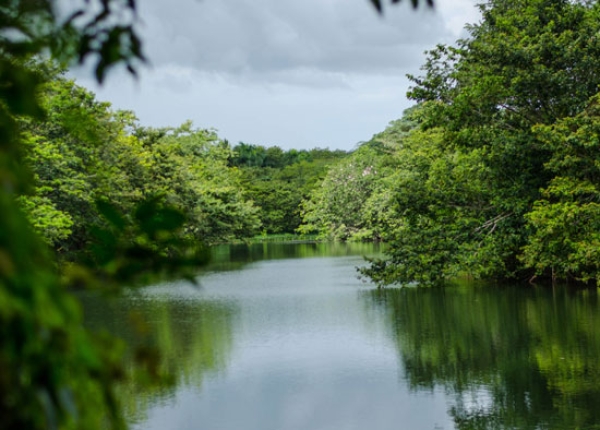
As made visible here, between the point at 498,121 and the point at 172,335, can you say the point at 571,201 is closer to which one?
the point at 498,121

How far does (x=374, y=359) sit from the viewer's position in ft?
45.1

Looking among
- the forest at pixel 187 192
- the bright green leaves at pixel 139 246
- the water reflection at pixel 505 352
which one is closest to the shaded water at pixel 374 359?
the water reflection at pixel 505 352

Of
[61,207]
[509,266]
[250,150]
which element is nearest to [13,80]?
[509,266]

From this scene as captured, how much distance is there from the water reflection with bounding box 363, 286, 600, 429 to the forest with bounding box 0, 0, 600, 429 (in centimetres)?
79

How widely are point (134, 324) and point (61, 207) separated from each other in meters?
22.6

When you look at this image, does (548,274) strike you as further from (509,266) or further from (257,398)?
(257,398)

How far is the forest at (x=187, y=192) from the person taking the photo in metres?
0.78

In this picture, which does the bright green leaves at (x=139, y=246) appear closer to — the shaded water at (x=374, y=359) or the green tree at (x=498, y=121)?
the shaded water at (x=374, y=359)

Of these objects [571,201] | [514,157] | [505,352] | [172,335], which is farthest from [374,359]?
[514,157]

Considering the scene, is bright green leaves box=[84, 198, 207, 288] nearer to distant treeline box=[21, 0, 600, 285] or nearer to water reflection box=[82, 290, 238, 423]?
water reflection box=[82, 290, 238, 423]

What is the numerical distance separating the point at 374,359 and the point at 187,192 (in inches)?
852

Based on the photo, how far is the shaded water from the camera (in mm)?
10469

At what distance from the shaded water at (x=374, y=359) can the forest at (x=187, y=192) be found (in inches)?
39.8

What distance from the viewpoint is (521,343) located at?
1417 cm
